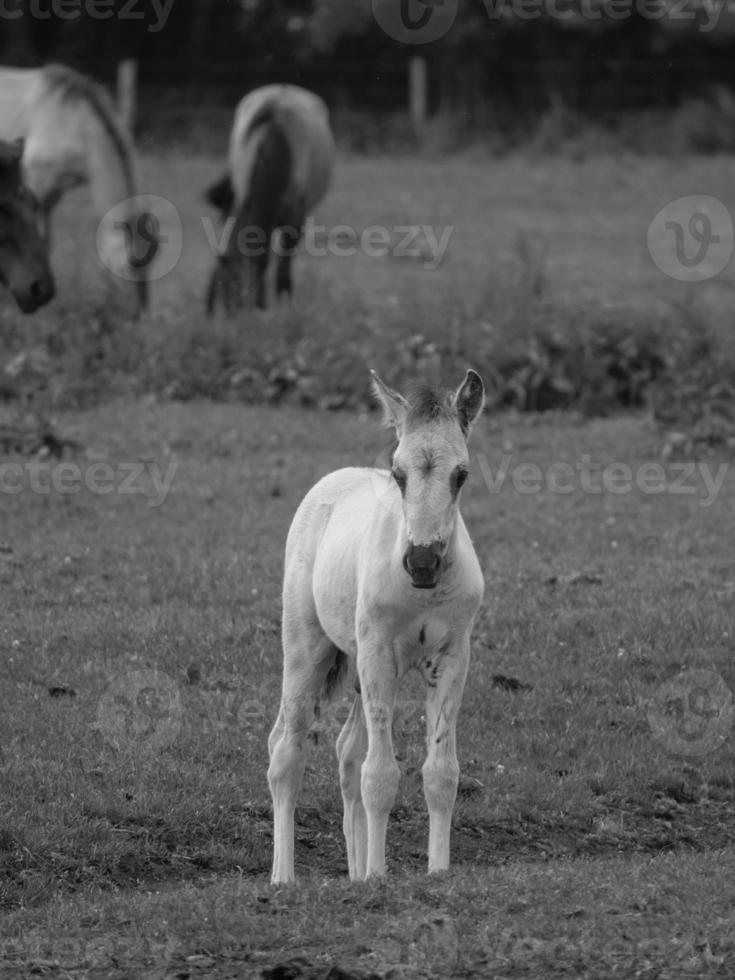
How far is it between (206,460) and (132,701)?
19.0 ft

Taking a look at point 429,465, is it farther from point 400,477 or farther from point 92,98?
point 92,98

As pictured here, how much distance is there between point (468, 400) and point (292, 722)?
1.57 metres

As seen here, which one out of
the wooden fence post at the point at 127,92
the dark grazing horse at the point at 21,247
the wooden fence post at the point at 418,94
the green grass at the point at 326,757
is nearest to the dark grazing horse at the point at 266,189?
the dark grazing horse at the point at 21,247

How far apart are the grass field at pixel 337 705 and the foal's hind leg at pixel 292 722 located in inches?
8.6

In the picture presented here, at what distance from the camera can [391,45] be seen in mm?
35625

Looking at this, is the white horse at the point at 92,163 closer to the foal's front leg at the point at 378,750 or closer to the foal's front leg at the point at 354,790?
the foal's front leg at the point at 354,790

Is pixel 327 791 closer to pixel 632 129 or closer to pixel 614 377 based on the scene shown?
pixel 614 377

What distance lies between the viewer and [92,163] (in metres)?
19.5

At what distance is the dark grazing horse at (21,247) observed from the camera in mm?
15227

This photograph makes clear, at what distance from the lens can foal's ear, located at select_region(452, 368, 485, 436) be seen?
682 cm

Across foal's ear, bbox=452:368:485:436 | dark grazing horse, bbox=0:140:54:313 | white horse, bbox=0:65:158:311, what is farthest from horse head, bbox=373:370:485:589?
white horse, bbox=0:65:158:311

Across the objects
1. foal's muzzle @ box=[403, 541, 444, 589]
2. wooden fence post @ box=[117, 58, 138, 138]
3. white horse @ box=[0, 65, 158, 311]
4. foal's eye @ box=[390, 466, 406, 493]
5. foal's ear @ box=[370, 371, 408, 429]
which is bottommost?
foal's muzzle @ box=[403, 541, 444, 589]

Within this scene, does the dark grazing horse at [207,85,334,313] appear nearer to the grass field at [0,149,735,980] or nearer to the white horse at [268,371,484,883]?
the grass field at [0,149,735,980]

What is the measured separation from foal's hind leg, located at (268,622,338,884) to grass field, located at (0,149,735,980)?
0.22 m
